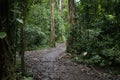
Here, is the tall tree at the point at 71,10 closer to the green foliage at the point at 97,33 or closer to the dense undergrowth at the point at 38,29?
the green foliage at the point at 97,33

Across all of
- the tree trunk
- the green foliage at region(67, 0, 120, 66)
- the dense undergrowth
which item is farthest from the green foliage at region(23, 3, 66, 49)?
the tree trunk

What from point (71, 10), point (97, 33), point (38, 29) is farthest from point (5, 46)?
point (38, 29)

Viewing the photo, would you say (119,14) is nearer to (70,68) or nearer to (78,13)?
(78,13)

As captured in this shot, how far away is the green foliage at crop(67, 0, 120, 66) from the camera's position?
886 cm

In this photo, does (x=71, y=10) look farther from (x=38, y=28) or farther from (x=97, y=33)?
(x=38, y=28)

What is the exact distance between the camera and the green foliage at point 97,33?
29.1 ft

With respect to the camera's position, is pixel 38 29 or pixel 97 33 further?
pixel 38 29

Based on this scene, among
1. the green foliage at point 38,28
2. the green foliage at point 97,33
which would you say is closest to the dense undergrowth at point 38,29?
the green foliage at point 38,28

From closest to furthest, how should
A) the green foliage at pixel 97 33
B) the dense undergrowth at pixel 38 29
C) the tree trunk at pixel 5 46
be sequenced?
1. the tree trunk at pixel 5 46
2. the green foliage at pixel 97 33
3. the dense undergrowth at pixel 38 29

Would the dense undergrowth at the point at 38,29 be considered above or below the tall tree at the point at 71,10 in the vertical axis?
below

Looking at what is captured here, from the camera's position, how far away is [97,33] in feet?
31.9

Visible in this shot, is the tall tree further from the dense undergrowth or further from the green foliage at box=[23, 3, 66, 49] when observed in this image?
the green foliage at box=[23, 3, 66, 49]

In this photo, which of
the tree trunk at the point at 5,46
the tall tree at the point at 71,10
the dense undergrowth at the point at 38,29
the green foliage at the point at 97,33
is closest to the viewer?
the tree trunk at the point at 5,46

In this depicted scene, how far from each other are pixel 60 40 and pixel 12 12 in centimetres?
2147
